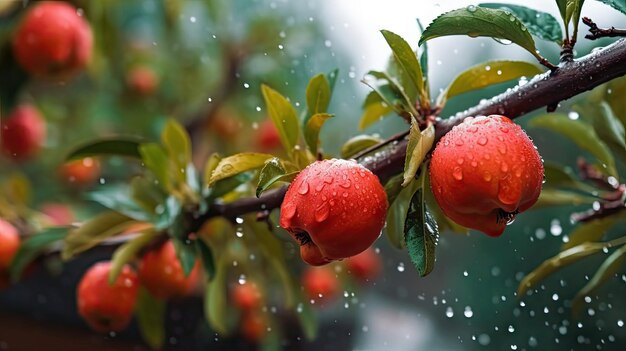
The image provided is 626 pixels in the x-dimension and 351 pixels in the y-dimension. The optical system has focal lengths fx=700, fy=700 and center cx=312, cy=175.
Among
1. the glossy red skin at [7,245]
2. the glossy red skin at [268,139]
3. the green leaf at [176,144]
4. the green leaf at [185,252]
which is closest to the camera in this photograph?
the green leaf at [185,252]

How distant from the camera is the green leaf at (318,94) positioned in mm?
531

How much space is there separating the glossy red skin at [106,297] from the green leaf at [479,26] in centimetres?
46

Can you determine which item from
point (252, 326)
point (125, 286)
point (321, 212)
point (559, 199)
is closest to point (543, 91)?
point (321, 212)

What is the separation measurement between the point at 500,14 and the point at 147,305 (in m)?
0.59

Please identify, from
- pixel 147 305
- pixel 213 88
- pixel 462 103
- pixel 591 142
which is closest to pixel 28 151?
pixel 213 88

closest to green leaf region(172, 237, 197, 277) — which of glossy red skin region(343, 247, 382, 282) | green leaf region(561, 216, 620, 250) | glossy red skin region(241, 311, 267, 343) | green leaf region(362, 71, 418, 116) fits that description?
green leaf region(362, 71, 418, 116)

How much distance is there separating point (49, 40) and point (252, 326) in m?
0.58

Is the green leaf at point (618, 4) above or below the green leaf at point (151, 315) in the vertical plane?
above

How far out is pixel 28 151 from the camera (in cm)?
122

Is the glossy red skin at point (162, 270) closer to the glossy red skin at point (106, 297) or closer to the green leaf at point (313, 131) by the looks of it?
the glossy red skin at point (106, 297)

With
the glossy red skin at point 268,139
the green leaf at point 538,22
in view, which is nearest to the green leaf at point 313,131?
the green leaf at point 538,22

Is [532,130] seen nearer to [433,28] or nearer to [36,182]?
[433,28]

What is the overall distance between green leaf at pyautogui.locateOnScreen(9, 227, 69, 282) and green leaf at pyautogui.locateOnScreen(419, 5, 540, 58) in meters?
0.52

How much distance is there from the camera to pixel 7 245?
84 cm
